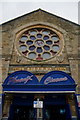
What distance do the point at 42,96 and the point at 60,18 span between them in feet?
28.4

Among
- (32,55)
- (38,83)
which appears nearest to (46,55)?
(32,55)

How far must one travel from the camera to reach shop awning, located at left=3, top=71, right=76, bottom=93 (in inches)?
481

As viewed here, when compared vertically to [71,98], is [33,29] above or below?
above

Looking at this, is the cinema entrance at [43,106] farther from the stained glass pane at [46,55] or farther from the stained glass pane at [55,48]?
the stained glass pane at [55,48]

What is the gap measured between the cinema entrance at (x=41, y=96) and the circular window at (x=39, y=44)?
293 centimetres

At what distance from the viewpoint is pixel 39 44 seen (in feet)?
53.0

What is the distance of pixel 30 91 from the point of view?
12.3m

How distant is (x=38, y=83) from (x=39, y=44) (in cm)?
488

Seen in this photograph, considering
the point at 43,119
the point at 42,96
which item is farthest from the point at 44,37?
the point at 43,119

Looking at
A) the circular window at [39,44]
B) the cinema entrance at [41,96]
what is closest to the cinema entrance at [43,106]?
the cinema entrance at [41,96]

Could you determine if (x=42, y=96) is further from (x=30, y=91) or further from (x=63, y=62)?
(x=63, y=62)

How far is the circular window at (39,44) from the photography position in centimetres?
1559

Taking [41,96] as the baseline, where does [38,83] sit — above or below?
above

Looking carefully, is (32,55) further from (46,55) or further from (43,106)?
(43,106)
